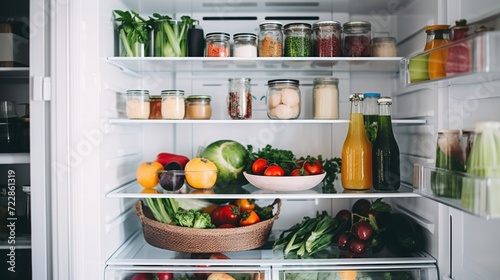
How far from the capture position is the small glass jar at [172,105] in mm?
1808

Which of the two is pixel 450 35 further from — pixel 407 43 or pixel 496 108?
pixel 407 43

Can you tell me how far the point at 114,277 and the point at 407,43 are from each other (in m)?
1.65

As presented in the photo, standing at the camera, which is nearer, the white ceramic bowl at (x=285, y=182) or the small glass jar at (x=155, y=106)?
the white ceramic bowl at (x=285, y=182)

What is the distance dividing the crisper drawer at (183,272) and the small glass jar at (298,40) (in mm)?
901

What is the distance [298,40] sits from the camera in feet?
6.03

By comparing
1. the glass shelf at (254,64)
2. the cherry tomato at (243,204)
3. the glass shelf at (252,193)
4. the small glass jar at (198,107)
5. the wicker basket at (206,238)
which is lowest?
the wicker basket at (206,238)

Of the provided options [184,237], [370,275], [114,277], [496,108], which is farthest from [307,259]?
[496,108]

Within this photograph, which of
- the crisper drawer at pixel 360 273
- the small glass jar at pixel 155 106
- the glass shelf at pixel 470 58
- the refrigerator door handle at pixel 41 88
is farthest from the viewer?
the small glass jar at pixel 155 106

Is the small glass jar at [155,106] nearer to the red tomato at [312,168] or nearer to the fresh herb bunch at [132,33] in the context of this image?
the fresh herb bunch at [132,33]

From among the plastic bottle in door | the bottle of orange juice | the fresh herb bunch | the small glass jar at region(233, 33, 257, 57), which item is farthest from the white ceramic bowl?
the fresh herb bunch

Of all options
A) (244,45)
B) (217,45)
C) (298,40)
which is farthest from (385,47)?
(217,45)

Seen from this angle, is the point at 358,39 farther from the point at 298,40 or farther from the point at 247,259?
the point at 247,259

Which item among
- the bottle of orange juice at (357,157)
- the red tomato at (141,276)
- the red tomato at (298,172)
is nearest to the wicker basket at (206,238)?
the red tomato at (141,276)

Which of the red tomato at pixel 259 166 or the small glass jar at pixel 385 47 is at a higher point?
the small glass jar at pixel 385 47
